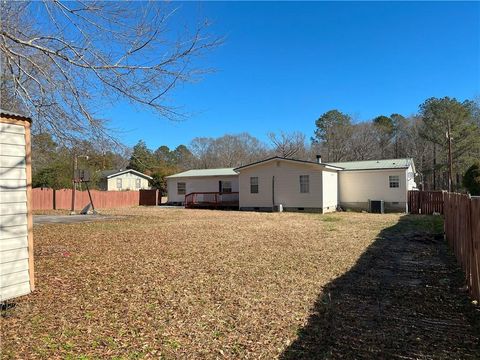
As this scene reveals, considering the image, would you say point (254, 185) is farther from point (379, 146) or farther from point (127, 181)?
point (379, 146)

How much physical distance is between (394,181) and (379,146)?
97.8 ft

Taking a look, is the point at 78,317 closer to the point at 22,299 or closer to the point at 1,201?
the point at 22,299

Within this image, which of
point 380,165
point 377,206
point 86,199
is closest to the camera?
point 377,206

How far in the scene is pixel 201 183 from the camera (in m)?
30.9

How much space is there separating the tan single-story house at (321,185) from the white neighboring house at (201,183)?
4070 millimetres

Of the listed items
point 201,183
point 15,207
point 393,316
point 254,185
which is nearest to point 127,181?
point 201,183

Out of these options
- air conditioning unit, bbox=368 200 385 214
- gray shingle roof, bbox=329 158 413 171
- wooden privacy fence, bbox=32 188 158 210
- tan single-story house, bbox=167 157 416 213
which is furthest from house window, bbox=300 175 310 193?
wooden privacy fence, bbox=32 188 158 210

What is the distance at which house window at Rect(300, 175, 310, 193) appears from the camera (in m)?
23.0

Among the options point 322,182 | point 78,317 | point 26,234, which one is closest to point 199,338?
point 78,317

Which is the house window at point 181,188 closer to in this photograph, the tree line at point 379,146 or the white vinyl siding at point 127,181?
the tree line at point 379,146

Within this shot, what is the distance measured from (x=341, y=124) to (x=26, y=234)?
5082cm

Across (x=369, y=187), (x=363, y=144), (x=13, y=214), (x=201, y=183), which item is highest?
(x=363, y=144)

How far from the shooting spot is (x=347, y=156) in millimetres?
50594

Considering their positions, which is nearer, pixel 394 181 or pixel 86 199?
pixel 394 181
